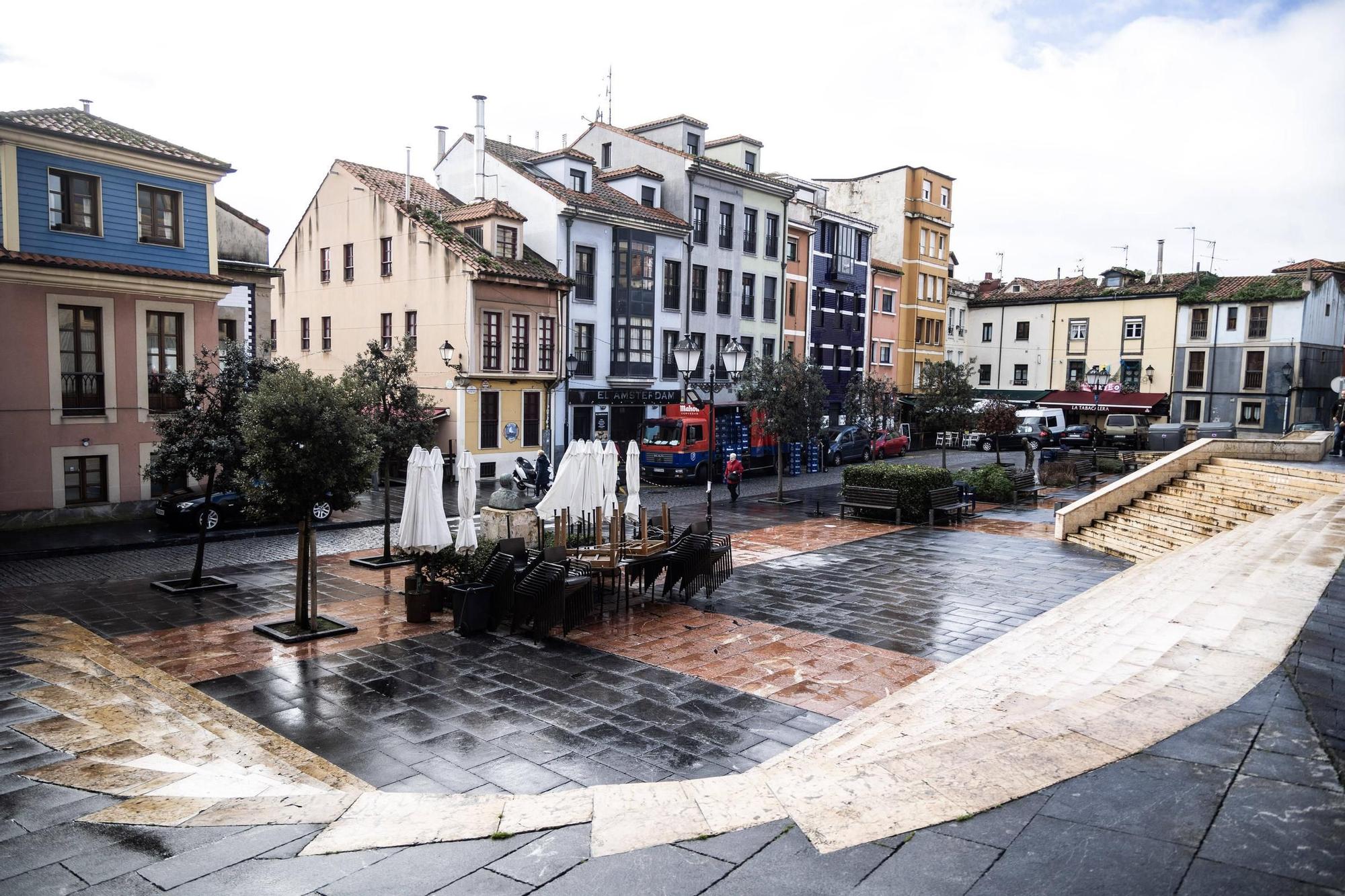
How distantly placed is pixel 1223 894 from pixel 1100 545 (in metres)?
15.8

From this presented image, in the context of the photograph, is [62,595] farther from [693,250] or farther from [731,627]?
[693,250]

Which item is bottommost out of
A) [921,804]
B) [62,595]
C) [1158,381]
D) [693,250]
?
[62,595]

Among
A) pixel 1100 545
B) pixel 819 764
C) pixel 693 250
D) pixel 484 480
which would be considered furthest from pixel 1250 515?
pixel 693 250

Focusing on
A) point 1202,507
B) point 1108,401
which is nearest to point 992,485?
point 1202,507

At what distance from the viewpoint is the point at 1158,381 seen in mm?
47969

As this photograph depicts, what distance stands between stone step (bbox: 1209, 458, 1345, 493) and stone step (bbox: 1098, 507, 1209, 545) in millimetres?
3128

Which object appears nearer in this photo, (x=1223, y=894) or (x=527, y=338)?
(x=1223, y=894)

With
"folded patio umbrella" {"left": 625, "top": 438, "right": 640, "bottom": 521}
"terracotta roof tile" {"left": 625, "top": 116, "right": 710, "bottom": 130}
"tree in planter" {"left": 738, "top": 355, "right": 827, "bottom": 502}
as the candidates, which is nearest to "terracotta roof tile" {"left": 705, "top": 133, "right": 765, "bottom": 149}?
"terracotta roof tile" {"left": 625, "top": 116, "right": 710, "bottom": 130}

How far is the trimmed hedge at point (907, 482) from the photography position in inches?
824

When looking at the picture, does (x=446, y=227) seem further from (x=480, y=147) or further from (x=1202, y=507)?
(x=1202, y=507)

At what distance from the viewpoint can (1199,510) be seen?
60.5 feet

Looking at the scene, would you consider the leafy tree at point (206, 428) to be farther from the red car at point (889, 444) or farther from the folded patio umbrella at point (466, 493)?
the red car at point (889, 444)

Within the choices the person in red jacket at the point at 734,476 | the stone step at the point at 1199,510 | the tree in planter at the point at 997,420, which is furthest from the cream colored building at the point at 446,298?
the stone step at the point at 1199,510

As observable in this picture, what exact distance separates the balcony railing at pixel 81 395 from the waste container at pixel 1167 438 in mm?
35366
